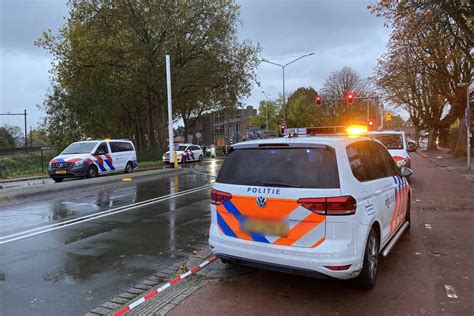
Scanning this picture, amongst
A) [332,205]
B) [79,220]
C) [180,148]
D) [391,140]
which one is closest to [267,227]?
[332,205]

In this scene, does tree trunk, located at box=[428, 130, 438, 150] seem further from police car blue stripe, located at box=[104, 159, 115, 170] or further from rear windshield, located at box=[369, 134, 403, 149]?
police car blue stripe, located at box=[104, 159, 115, 170]

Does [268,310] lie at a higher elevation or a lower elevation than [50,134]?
lower

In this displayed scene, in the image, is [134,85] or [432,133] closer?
[134,85]

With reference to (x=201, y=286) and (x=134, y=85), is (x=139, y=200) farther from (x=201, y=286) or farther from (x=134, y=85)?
(x=134, y=85)

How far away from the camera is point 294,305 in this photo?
4.12 m

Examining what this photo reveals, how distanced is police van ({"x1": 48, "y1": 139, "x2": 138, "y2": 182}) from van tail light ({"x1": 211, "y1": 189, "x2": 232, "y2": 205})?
13866 mm

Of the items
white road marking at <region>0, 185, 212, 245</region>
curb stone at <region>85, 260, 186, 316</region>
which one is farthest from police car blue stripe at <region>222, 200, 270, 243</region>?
white road marking at <region>0, 185, 212, 245</region>

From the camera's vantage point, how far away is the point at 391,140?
14.3 meters

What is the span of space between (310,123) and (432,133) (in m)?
29.0

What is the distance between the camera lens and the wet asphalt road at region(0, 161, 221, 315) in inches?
179

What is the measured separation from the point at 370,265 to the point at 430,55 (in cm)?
2477

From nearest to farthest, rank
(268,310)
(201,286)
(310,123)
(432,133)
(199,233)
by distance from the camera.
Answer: (268,310)
(201,286)
(199,233)
(432,133)
(310,123)

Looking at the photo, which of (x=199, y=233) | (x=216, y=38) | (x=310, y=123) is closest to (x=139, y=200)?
(x=199, y=233)

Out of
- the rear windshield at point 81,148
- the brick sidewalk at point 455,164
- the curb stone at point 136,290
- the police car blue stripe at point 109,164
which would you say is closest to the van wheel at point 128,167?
the police car blue stripe at point 109,164
